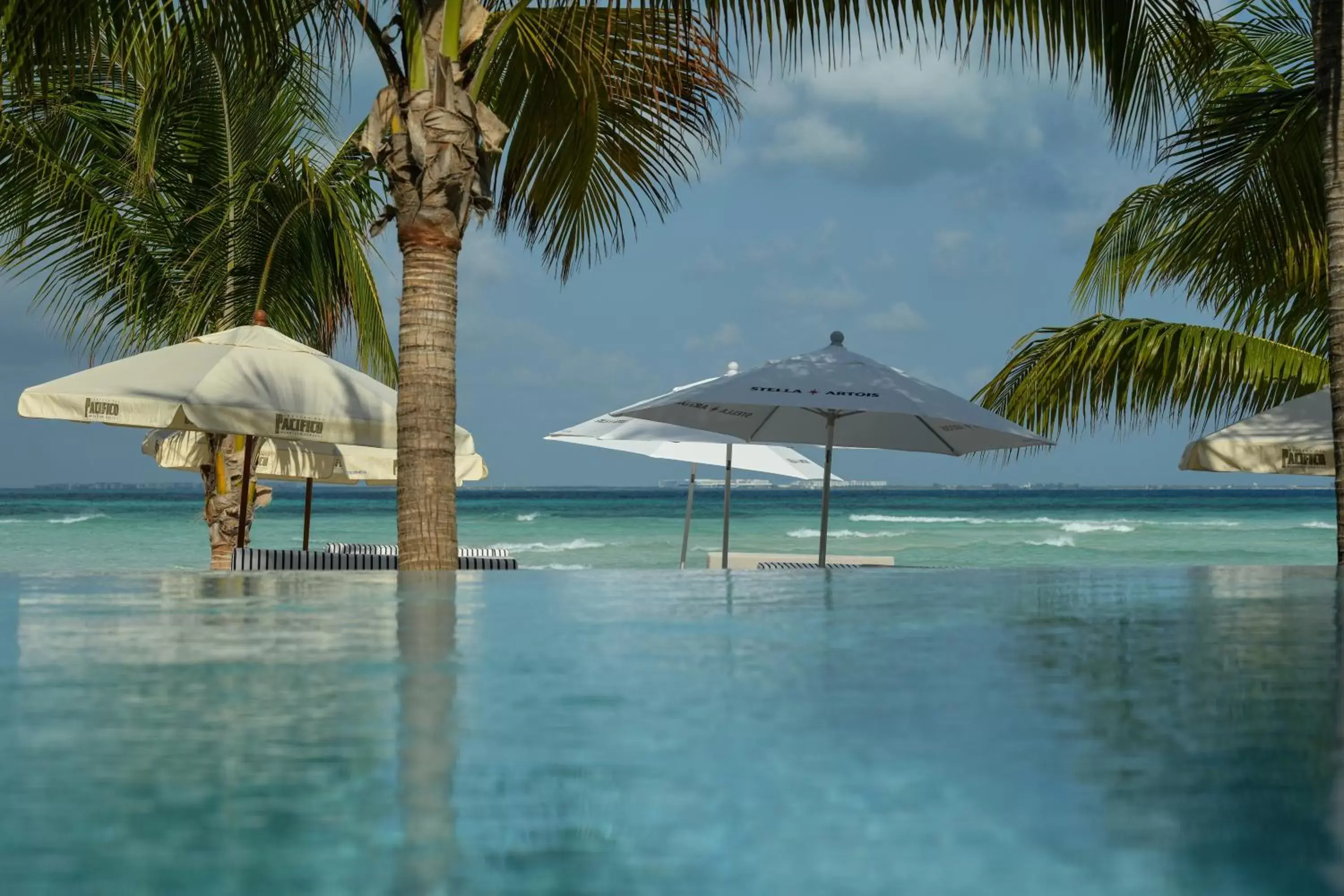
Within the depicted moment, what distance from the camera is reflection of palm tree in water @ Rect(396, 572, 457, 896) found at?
0.54 meters

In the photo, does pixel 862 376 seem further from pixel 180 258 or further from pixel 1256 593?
pixel 1256 593

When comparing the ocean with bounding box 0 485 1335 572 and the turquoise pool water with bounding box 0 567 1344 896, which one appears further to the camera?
the ocean with bounding box 0 485 1335 572

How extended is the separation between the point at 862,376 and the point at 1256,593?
7.10m

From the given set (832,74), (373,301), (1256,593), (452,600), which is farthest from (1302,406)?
(452,600)

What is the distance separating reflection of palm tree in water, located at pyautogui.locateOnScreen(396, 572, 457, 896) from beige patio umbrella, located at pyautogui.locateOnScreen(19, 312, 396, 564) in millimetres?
Result: 6315

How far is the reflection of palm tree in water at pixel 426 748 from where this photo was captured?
1.77ft

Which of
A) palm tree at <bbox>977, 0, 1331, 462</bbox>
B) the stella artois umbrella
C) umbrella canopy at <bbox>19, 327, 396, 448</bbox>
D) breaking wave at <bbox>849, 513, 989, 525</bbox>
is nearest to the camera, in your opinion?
umbrella canopy at <bbox>19, 327, 396, 448</bbox>

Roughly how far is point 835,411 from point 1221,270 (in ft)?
10.3

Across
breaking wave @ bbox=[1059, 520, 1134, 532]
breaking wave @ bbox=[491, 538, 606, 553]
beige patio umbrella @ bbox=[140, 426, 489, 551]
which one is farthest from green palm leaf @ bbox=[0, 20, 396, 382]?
breaking wave @ bbox=[1059, 520, 1134, 532]

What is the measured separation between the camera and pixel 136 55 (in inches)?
265

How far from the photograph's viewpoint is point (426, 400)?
19.2ft

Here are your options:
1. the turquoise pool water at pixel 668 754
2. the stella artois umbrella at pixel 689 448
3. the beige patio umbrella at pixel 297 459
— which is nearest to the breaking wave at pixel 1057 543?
the stella artois umbrella at pixel 689 448

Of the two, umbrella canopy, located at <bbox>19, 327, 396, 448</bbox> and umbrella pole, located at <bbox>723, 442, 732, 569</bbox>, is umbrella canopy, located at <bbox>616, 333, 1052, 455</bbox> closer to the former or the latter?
umbrella pole, located at <bbox>723, 442, 732, 569</bbox>

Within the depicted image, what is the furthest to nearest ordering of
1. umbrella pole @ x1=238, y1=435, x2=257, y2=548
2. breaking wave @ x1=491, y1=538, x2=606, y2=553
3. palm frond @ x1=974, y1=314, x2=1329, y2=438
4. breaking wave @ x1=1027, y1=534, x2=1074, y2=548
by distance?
1. breaking wave @ x1=1027, y1=534, x2=1074, y2=548
2. breaking wave @ x1=491, y1=538, x2=606, y2=553
3. palm frond @ x1=974, y1=314, x2=1329, y2=438
4. umbrella pole @ x1=238, y1=435, x2=257, y2=548
